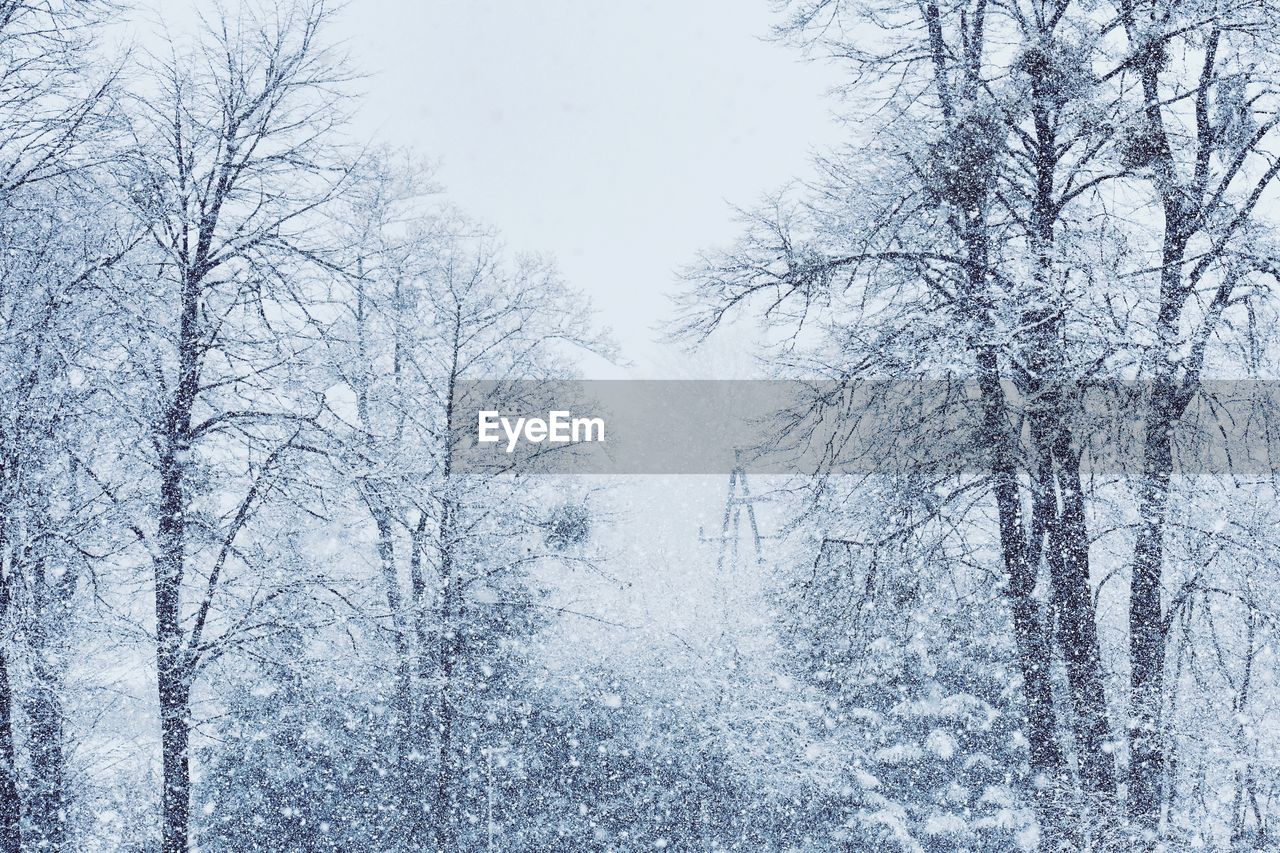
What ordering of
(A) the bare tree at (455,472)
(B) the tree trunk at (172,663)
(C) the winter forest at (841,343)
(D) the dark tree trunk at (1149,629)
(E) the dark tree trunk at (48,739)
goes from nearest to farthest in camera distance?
(C) the winter forest at (841,343)
(D) the dark tree trunk at (1149,629)
(B) the tree trunk at (172,663)
(E) the dark tree trunk at (48,739)
(A) the bare tree at (455,472)

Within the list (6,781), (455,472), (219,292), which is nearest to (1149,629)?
(219,292)

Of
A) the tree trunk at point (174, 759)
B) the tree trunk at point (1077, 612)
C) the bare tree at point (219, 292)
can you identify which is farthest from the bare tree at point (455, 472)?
the tree trunk at point (1077, 612)

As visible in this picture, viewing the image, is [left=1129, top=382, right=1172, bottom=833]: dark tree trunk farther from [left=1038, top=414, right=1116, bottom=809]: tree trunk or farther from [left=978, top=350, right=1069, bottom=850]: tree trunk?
[left=978, top=350, right=1069, bottom=850]: tree trunk

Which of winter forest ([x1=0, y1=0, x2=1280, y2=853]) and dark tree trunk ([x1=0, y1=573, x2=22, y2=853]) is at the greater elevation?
winter forest ([x1=0, y1=0, x2=1280, y2=853])

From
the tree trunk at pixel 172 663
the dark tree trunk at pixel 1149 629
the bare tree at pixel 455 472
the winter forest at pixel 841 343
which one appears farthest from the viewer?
the bare tree at pixel 455 472

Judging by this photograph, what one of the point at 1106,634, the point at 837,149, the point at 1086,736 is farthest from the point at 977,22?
the point at 1106,634

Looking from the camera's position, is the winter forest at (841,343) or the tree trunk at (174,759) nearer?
the winter forest at (841,343)

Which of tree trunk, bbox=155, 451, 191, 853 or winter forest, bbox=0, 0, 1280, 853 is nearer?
winter forest, bbox=0, 0, 1280, 853

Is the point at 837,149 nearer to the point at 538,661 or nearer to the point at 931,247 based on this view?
the point at 931,247

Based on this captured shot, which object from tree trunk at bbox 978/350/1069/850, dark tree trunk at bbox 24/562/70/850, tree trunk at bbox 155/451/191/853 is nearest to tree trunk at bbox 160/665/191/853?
tree trunk at bbox 155/451/191/853

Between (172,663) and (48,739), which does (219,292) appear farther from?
(48,739)

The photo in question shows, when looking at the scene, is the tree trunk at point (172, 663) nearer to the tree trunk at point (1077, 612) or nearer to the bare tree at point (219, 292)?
the bare tree at point (219, 292)

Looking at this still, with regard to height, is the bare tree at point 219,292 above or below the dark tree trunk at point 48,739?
above

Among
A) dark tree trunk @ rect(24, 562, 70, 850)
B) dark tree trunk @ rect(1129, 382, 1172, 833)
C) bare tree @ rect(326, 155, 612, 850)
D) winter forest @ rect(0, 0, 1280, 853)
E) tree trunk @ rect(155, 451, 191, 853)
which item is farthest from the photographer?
bare tree @ rect(326, 155, 612, 850)
